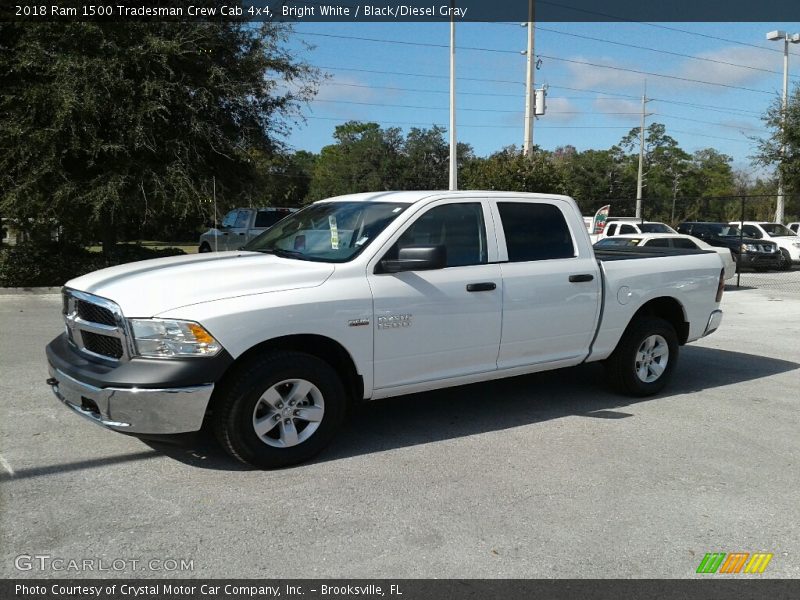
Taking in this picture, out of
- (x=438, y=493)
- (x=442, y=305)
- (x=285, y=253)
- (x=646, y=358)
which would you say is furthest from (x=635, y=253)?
(x=438, y=493)

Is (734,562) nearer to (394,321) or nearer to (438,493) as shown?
(438,493)

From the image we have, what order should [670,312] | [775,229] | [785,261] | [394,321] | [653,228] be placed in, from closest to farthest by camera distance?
[394,321]
[670,312]
[785,261]
[653,228]
[775,229]

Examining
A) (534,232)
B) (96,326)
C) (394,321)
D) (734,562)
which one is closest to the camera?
(734,562)

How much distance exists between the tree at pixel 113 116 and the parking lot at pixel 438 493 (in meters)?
8.12

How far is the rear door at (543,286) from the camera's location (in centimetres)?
546

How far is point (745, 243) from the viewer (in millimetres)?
22234

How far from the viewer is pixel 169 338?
4.12m

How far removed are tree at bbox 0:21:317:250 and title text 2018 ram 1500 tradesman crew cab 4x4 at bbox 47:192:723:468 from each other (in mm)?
9083

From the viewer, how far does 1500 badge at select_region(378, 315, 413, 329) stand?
15.6ft

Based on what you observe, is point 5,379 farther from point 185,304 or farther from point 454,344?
point 454,344

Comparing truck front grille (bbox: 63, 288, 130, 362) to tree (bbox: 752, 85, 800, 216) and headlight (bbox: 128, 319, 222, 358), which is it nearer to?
headlight (bbox: 128, 319, 222, 358)

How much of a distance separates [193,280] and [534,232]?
2.78 metres
